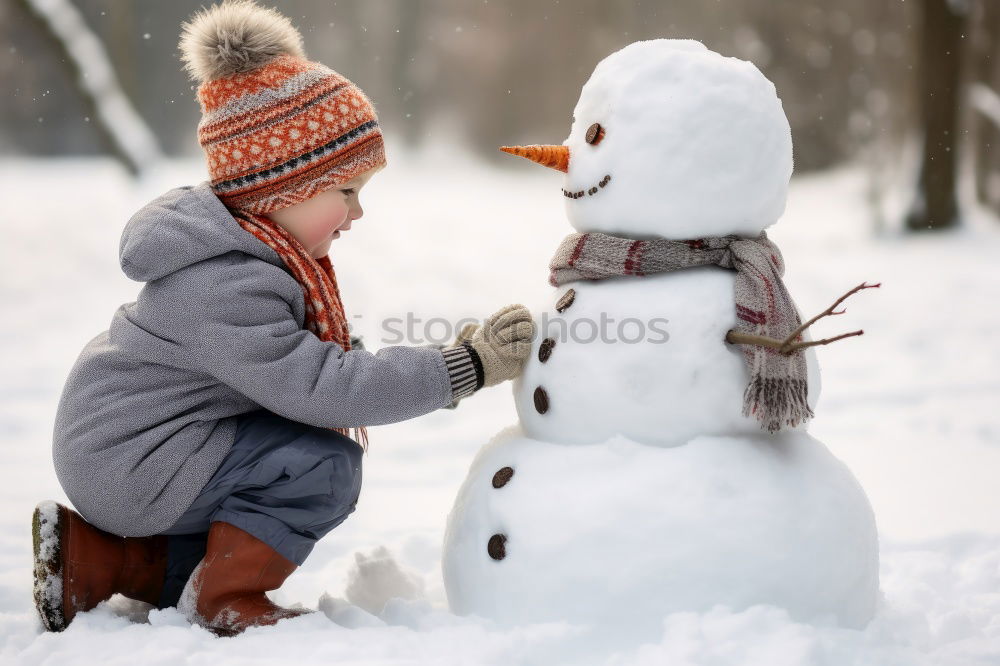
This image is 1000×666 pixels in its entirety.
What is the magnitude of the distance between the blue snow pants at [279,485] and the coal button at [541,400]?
358 millimetres

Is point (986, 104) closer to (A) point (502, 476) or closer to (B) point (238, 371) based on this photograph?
(A) point (502, 476)

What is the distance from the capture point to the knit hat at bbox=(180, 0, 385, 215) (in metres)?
1.61

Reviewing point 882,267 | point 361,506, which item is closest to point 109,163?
point 882,267

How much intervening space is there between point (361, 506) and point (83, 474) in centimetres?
110

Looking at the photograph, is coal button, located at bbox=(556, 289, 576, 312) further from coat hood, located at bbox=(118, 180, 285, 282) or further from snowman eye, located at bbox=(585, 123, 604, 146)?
coat hood, located at bbox=(118, 180, 285, 282)

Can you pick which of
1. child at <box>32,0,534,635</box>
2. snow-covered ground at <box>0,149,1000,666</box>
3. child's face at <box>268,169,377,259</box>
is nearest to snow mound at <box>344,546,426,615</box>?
snow-covered ground at <box>0,149,1000,666</box>

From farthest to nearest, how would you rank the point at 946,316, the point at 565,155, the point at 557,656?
1. the point at 946,316
2. the point at 565,155
3. the point at 557,656

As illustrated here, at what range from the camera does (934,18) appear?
679cm

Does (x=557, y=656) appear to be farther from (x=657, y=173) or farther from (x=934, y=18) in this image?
(x=934, y=18)

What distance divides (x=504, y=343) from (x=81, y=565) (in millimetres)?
812

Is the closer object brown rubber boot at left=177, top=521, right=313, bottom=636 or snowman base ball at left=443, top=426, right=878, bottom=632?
snowman base ball at left=443, top=426, right=878, bottom=632

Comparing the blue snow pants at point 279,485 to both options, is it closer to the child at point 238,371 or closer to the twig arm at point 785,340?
the child at point 238,371

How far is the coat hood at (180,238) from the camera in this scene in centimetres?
155

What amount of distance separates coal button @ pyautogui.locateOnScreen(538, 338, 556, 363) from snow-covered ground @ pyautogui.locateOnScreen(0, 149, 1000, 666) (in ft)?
0.97
